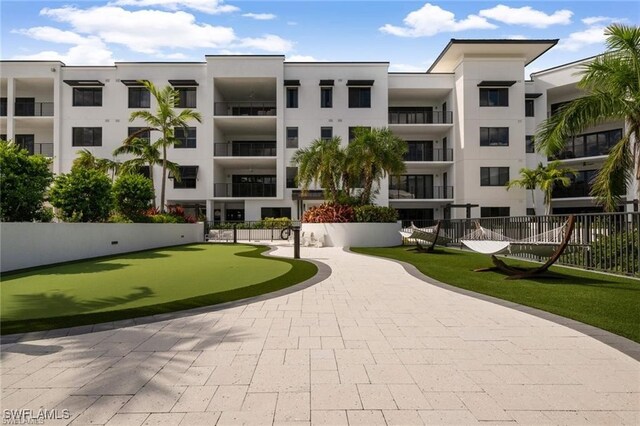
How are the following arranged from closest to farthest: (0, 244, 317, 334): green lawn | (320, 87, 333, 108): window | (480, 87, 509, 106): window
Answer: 1. (0, 244, 317, 334): green lawn
2. (480, 87, 509, 106): window
3. (320, 87, 333, 108): window

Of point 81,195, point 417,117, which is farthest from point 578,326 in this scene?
point 417,117

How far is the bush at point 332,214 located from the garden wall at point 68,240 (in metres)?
8.13

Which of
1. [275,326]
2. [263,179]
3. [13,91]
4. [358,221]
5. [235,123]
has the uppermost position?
[13,91]

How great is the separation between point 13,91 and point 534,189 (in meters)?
43.7

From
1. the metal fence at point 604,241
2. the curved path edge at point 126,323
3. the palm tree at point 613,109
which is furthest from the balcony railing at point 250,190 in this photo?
the curved path edge at point 126,323

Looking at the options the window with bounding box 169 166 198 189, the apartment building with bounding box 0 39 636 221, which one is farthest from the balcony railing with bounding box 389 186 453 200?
the window with bounding box 169 166 198 189

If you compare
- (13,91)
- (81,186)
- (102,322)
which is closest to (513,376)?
(102,322)

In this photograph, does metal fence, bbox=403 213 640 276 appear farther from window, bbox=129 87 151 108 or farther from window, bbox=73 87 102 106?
window, bbox=73 87 102 106

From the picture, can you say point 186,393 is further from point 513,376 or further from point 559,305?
point 559,305

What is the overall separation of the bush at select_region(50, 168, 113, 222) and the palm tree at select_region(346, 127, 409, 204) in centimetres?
1214

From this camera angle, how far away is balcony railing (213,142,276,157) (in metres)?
31.6

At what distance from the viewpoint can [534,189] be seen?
29.8 metres

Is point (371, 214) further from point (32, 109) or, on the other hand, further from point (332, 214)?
point (32, 109)

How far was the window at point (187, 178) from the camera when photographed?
30.1 meters
